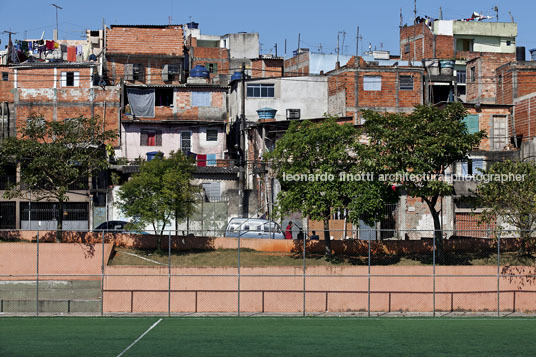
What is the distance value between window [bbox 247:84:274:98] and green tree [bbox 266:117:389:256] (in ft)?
74.3

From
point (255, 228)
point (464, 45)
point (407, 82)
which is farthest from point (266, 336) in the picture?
point (464, 45)

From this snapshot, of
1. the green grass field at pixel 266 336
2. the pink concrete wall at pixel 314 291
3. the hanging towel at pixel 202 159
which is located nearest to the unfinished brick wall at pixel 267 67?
the hanging towel at pixel 202 159

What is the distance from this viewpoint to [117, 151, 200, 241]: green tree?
42281mm

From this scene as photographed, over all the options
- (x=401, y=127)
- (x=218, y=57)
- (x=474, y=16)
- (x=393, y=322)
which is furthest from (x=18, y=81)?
(x=474, y=16)

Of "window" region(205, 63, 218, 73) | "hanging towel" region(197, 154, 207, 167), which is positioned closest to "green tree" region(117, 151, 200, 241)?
"hanging towel" region(197, 154, 207, 167)

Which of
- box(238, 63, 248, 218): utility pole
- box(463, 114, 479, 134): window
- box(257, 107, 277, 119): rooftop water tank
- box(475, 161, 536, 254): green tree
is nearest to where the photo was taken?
box(475, 161, 536, 254): green tree

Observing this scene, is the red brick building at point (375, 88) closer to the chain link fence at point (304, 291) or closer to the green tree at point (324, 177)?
the green tree at point (324, 177)

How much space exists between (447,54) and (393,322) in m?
60.1

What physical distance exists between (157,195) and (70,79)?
83.8 ft

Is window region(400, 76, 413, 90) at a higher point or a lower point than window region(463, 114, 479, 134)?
higher

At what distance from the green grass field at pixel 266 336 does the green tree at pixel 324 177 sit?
27.1 feet

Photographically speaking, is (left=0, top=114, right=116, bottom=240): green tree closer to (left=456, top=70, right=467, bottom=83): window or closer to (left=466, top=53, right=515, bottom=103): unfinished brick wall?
(left=466, top=53, right=515, bottom=103): unfinished brick wall

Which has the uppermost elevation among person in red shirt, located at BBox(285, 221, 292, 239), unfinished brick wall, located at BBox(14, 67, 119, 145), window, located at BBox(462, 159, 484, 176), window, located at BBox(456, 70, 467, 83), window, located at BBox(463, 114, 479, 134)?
window, located at BBox(456, 70, 467, 83)

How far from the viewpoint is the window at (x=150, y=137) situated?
2421 inches
